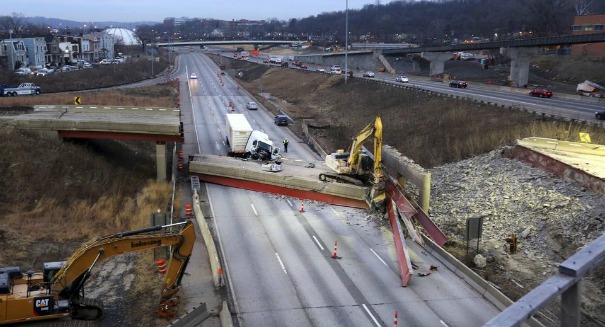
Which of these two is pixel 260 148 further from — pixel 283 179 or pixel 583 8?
pixel 583 8

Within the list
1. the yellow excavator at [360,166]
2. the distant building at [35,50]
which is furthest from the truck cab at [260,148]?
the distant building at [35,50]

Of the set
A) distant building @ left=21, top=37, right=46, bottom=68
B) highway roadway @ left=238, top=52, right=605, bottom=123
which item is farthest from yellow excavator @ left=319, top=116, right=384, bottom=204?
distant building @ left=21, top=37, right=46, bottom=68

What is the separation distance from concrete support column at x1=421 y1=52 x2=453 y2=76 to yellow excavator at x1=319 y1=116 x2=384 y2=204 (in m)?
78.1

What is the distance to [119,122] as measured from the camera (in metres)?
36.6

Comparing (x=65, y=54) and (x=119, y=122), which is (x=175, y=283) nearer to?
(x=119, y=122)

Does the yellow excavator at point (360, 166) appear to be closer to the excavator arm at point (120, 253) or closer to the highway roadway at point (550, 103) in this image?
the excavator arm at point (120, 253)

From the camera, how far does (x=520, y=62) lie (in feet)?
260

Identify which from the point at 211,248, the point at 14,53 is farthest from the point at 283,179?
the point at 14,53

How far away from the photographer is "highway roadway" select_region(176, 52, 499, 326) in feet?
62.3

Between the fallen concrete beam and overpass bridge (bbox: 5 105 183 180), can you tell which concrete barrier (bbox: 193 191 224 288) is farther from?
overpass bridge (bbox: 5 105 183 180)

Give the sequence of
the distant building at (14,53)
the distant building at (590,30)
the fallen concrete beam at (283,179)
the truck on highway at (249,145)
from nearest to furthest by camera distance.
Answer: the fallen concrete beam at (283,179) → the truck on highway at (249,145) → the distant building at (590,30) → the distant building at (14,53)

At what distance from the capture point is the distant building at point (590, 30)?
10044 cm

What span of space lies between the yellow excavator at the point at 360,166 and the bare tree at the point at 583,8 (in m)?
134

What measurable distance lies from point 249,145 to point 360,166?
11162 mm
